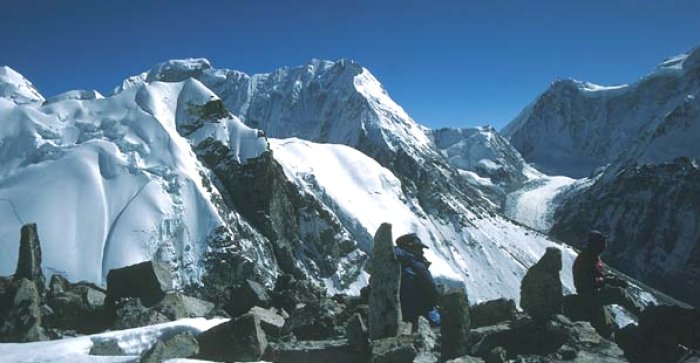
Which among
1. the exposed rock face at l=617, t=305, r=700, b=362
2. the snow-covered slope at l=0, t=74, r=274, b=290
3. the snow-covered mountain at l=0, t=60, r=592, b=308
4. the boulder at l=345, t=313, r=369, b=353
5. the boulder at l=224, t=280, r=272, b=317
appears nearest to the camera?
the exposed rock face at l=617, t=305, r=700, b=362

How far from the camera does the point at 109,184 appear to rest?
74000 mm

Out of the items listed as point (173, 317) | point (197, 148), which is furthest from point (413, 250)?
point (197, 148)

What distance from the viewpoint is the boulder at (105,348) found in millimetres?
11312

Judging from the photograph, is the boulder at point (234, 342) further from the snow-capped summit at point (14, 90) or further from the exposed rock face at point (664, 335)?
the snow-capped summit at point (14, 90)

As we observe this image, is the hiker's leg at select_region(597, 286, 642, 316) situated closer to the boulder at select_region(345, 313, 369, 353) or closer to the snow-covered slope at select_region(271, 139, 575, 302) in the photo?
the boulder at select_region(345, 313, 369, 353)

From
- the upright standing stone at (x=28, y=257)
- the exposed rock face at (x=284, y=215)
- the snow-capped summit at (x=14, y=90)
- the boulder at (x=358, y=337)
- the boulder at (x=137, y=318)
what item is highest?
the snow-capped summit at (x=14, y=90)

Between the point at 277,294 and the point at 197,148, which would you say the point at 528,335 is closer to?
the point at 277,294

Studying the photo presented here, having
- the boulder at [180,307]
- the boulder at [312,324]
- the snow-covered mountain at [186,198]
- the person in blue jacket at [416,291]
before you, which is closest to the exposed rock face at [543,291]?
the person in blue jacket at [416,291]

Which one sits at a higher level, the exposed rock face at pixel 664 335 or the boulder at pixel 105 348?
the boulder at pixel 105 348

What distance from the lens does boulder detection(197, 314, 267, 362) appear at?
12219mm

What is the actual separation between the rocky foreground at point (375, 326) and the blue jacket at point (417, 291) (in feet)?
4.63

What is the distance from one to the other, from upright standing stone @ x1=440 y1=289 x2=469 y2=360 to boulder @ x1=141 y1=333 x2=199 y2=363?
17.8ft

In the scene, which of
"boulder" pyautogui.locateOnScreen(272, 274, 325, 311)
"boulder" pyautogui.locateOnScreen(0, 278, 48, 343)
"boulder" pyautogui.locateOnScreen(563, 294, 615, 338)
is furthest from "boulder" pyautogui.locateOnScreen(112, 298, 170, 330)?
"boulder" pyautogui.locateOnScreen(563, 294, 615, 338)

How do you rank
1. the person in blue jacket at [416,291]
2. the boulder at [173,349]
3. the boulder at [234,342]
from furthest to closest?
the person in blue jacket at [416,291] → the boulder at [234,342] → the boulder at [173,349]
